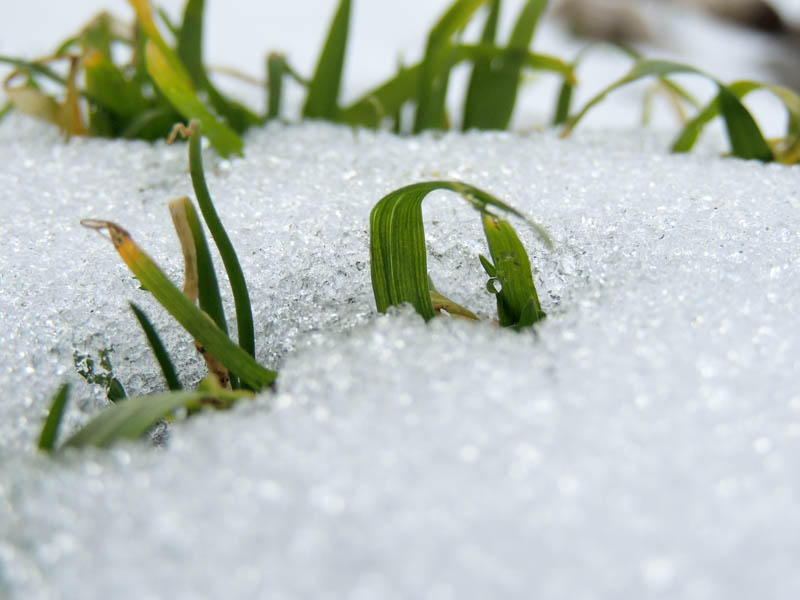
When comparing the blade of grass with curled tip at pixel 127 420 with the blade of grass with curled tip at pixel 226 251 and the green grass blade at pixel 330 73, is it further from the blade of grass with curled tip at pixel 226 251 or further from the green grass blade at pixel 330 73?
the green grass blade at pixel 330 73

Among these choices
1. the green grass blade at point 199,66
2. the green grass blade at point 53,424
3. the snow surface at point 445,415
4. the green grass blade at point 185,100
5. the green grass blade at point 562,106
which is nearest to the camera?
the snow surface at point 445,415

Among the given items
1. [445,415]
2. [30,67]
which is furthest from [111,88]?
[445,415]

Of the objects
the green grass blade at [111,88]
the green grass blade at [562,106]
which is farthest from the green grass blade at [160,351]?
the green grass blade at [562,106]

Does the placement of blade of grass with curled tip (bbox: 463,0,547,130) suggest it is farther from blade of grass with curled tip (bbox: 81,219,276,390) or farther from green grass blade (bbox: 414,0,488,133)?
blade of grass with curled tip (bbox: 81,219,276,390)

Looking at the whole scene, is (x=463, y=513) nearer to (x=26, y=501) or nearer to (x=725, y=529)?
(x=725, y=529)

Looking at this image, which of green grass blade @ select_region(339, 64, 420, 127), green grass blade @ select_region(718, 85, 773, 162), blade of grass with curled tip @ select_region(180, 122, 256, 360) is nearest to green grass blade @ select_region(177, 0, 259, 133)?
green grass blade @ select_region(339, 64, 420, 127)

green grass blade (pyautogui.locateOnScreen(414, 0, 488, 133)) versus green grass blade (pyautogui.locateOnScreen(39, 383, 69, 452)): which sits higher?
green grass blade (pyautogui.locateOnScreen(414, 0, 488, 133))
